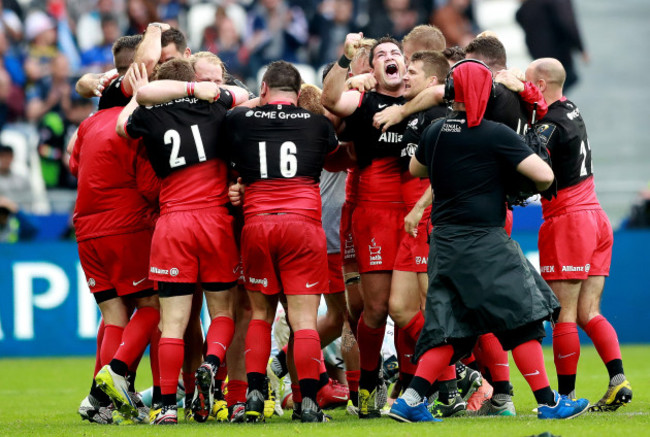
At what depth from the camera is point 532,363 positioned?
7.13m

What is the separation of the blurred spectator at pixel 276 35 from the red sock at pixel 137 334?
10.3 meters

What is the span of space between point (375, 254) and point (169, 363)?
171 centimetres

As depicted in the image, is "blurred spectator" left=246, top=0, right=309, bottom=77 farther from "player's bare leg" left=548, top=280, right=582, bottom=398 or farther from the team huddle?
"player's bare leg" left=548, top=280, right=582, bottom=398

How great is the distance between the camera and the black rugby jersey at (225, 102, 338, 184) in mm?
7863

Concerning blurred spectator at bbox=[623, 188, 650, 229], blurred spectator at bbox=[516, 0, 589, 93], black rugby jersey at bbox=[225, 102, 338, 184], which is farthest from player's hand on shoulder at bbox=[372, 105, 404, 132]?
blurred spectator at bbox=[516, 0, 589, 93]

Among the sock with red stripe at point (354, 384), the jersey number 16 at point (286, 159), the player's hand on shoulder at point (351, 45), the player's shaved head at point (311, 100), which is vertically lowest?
the sock with red stripe at point (354, 384)

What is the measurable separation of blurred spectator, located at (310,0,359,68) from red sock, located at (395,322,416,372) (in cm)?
1032

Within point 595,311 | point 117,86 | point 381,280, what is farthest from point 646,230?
point 117,86

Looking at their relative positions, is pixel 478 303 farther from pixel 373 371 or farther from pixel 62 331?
pixel 62 331

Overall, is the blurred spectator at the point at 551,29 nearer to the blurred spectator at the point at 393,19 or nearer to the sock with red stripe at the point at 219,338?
the blurred spectator at the point at 393,19

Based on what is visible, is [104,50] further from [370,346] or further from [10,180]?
[370,346]

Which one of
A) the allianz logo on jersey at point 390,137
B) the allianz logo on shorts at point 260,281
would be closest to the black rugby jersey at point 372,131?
the allianz logo on jersey at point 390,137

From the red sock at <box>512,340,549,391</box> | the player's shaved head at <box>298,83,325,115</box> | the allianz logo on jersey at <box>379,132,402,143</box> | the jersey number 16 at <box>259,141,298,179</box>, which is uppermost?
the player's shaved head at <box>298,83,325,115</box>

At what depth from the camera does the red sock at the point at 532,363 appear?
7.13 m
